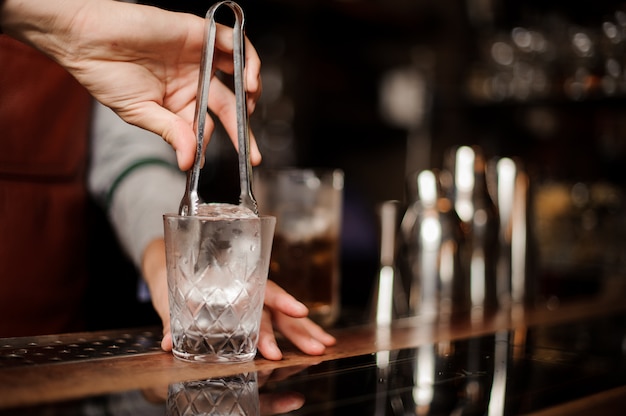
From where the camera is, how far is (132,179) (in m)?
1.22

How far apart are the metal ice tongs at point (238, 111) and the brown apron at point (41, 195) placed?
30 cm

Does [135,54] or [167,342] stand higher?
[135,54]

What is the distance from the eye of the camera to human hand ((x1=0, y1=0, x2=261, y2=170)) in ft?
2.45

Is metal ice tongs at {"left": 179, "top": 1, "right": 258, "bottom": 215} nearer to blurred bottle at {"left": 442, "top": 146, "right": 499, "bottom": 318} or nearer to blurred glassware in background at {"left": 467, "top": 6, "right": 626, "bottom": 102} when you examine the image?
blurred bottle at {"left": 442, "top": 146, "right": 499, "bottom": 318}

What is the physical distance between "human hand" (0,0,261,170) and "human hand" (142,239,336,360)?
6.2 inches

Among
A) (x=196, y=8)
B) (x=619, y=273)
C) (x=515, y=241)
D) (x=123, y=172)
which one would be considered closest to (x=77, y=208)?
(x=123, y=172)

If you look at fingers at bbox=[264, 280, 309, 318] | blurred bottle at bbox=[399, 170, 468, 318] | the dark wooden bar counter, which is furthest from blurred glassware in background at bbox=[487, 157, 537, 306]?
fingers at bbox=[264, 280, 309, 318]

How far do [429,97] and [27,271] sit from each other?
2.37 m

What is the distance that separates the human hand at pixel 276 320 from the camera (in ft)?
2.65

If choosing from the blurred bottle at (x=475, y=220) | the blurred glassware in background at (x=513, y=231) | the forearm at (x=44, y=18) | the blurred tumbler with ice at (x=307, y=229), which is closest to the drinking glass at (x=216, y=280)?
the forearm at (x=44, y=18)

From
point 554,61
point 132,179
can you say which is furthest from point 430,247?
point 554,61

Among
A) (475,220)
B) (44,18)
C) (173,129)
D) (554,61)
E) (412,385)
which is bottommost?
(412,385)

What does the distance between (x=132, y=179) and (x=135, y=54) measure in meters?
0.46

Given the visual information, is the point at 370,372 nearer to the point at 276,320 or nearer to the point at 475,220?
the point at 276,320
